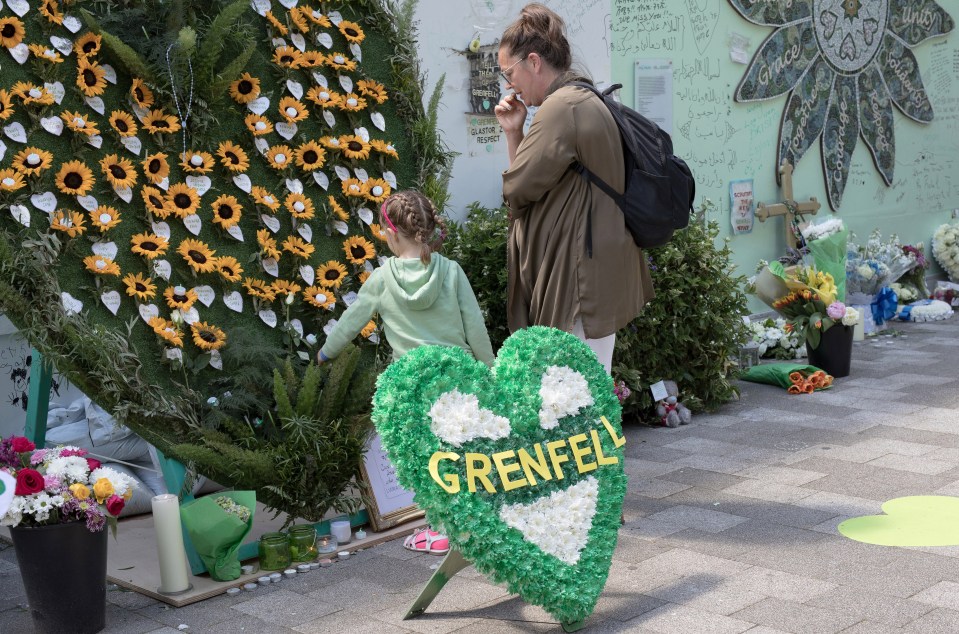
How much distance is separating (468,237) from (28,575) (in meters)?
2.93

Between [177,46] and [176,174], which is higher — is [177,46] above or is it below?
above

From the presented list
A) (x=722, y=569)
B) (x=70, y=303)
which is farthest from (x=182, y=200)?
(x=722, y=569)

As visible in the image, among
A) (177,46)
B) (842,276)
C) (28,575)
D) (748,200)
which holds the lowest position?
(28,575)

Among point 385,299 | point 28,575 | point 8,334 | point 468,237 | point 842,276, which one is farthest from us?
point 842,276

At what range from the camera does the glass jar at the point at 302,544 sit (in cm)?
408

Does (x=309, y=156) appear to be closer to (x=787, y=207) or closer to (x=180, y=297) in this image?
(x=180, y=297)

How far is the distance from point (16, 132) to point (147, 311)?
0.77 metres

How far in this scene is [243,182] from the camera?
14.4 ft

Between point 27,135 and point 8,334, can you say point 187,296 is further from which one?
point 8,334

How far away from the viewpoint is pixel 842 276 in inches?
295

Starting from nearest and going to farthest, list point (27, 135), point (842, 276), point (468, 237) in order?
point (27, 135)
point (468, 237)
point (842, 276)

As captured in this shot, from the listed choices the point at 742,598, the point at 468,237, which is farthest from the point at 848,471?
the point at 468,237

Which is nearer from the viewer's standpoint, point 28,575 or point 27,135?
point 28,575

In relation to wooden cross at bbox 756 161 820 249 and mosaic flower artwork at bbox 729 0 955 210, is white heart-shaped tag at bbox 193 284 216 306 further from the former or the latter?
wooden cross at bbox 756 161 820 249
